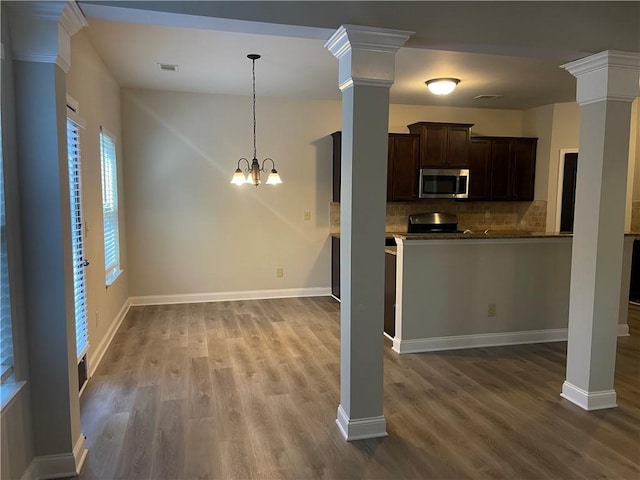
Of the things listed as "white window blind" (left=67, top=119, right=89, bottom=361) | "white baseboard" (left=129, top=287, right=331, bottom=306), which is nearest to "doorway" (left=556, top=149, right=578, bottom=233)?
"white baseboard" (left=129, top=287, right=331, bottom=306)

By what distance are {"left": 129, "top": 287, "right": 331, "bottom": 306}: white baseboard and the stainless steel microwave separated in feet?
6.27

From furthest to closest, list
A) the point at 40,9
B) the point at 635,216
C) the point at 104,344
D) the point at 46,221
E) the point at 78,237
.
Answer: the point at 635,216 → the point at 104,344 → the point at 78,237 → the point at 46,221 → the point at 40,9

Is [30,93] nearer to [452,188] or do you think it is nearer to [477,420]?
[477,420]

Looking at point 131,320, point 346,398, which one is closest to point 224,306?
point 131,320

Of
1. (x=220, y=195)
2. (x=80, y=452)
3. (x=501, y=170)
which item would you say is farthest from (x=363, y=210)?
(x=501, y=170)

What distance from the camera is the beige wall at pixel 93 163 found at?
3387 millimetres

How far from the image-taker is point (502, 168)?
6.43m

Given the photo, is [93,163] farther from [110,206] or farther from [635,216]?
[635,216]

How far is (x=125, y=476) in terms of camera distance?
2.25 m

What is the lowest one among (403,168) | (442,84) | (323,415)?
(323,415)

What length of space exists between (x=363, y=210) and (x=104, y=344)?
2854 millimetres

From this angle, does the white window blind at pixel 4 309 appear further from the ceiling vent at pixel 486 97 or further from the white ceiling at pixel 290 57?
the ceiling vent at pixel 486 97

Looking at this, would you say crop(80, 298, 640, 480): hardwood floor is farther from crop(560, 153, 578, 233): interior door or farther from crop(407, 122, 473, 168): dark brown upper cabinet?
crop(407, 122, 473, 168): dark brown upper cabinet

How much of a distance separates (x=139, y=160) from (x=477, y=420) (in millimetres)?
4657
